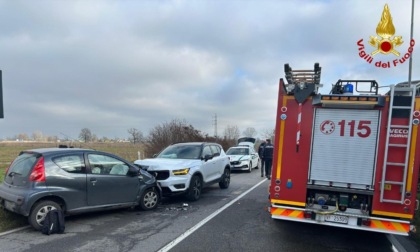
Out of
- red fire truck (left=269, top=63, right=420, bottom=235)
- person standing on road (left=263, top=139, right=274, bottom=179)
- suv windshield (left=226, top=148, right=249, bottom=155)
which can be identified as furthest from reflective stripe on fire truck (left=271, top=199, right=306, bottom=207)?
suv windshield (left=226, top=148, right=249, bottom=155)

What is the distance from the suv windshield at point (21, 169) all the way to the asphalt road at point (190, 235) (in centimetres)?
100

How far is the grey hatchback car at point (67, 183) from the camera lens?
21.0 feet

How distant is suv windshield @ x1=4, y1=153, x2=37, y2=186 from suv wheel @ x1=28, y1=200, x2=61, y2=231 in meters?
0.60

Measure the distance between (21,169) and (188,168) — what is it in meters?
4.25

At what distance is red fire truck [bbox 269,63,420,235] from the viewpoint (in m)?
5.63

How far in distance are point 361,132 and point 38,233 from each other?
612 cm

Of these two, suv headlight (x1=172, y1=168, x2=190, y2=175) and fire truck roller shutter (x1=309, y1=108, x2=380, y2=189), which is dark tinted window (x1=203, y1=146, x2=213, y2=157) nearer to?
suv headlight (x1=172, y1=168, x2=190, y2=175)

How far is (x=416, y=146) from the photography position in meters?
5.57

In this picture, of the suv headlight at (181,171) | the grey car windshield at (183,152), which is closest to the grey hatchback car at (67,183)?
the suv headlight at (181,171)

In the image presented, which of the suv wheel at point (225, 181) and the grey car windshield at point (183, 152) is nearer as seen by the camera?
the grey car windshield at point (183, 152)

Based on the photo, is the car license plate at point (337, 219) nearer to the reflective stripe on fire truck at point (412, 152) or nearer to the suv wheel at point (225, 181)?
the reflective stripe on fire truck at point (412, 152)

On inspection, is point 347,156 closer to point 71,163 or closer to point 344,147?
point 344,147

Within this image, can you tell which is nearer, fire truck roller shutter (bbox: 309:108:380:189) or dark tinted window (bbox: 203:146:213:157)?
fire truck roller shutter (bbox: 309:108:380:189)

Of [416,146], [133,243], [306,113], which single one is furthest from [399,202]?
[133,243]
